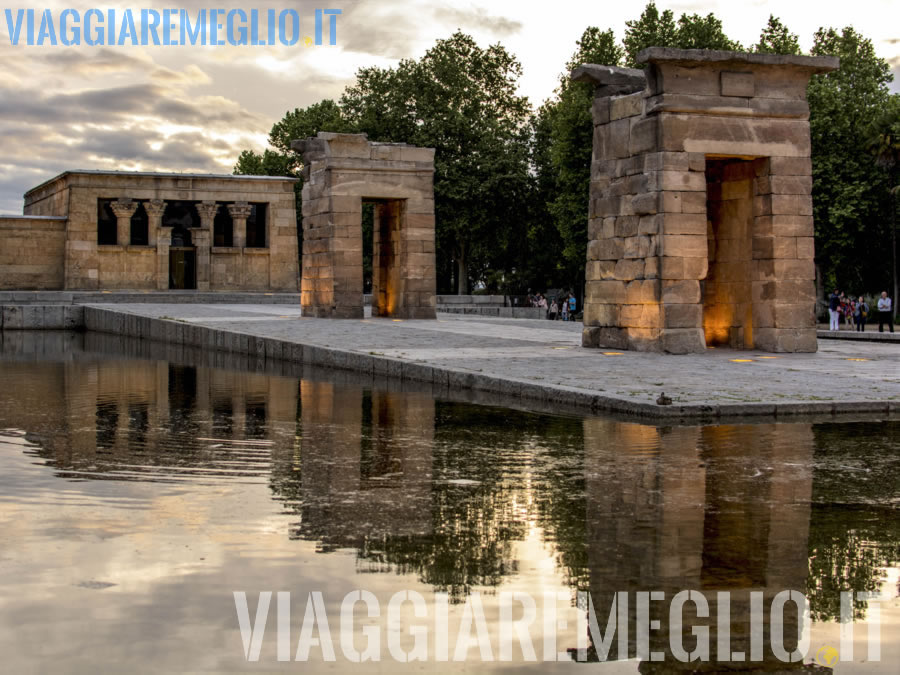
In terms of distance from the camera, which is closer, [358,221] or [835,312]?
[358,221]

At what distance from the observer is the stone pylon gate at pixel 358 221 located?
31.5 metres

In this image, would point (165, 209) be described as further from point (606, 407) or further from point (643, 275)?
point (606, 407)

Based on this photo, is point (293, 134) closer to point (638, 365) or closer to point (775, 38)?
point (775, 38)

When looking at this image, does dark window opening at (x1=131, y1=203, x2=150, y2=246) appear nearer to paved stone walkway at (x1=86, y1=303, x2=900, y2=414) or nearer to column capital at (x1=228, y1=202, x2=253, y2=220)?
column capital at (x1=228, y1=202, x2=253, y2=220)

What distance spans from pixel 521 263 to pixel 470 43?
12754mm

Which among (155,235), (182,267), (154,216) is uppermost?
(154,216)

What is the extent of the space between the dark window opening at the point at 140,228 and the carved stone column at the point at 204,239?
2.05 meters

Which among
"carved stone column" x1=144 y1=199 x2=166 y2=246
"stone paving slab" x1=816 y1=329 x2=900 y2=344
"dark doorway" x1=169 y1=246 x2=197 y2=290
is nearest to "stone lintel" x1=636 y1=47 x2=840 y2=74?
"stone paving slab" x1=816 y1=329 x2=900 y2=344

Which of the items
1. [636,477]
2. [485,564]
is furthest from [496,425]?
[485,564]

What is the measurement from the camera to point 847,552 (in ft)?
18.5

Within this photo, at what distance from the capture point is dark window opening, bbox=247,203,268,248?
2132 inches

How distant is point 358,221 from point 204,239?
2226 cm

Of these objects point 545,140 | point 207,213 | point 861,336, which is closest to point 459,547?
point 861,336

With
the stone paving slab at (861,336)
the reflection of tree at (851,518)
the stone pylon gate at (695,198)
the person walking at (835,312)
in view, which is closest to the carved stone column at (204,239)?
the person walking at (835,312)
